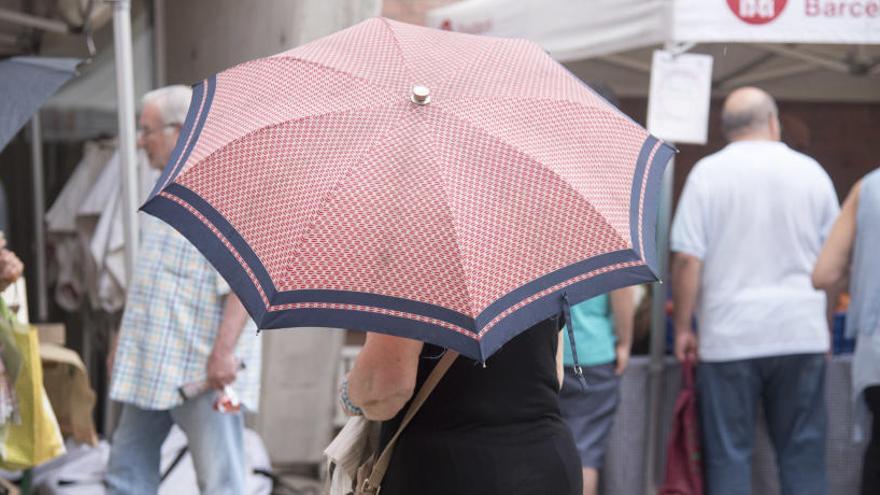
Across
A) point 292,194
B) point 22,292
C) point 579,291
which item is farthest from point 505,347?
point 22,292

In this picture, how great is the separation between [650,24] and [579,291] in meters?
3.58

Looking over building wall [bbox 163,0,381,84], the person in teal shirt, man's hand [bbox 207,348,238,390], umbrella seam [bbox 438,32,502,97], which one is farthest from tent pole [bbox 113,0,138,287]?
umbrella seam [bbox 438,32,502,97]

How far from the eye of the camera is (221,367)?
4277mm

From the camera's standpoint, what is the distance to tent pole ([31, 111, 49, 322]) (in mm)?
7266

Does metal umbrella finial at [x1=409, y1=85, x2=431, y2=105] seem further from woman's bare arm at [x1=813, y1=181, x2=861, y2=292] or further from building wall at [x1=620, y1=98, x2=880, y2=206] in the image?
building wall at [x1=620, y1=98, x2=880, y2=206]

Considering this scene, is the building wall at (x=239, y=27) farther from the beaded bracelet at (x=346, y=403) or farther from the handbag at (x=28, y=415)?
the beaded bracelet at (x=346, y=403)

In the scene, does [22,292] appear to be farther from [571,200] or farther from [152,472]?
[571,200]

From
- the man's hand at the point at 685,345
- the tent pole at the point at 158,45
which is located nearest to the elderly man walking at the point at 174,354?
the man's hand at the point at 685,345

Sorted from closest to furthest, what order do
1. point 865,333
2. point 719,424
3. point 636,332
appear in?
point 865,333 < point 719,424 < point 636,332

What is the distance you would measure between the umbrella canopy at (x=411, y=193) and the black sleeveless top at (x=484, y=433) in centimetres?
37

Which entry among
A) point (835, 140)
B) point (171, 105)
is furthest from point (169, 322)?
point (835, 140)

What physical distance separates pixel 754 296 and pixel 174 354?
250cm

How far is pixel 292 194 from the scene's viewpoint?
90.3 inches

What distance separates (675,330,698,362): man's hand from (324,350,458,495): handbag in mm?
3096
